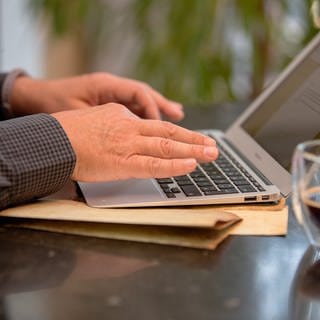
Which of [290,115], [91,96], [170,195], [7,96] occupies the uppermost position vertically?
[290,115]

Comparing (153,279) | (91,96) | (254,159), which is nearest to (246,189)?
(254,159)

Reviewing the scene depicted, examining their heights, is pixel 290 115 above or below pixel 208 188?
above

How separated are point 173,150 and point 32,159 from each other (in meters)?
0.18

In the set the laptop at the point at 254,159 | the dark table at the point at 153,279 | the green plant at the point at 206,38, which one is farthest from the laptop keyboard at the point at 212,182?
the green plant at the point at 206,38

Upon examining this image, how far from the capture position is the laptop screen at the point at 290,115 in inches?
39.9

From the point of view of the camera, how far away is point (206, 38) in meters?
2.28

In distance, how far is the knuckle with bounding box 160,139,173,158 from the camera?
91 centimetres

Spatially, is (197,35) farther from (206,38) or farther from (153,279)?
(153,279)

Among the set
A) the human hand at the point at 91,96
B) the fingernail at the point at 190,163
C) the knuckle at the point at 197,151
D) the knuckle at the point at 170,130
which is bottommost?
the human hand at the point at 91,96

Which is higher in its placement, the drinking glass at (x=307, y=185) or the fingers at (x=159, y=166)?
the drinking glass at (x=307, y=185)

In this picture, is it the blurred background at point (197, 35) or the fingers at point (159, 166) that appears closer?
the fingers at point (159, 166)

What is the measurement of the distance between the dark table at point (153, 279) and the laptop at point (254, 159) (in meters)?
0.09

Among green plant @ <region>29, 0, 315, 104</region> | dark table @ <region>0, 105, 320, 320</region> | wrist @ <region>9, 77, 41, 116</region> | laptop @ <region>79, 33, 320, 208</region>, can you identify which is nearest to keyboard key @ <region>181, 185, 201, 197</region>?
laptop @ <region>79, 33, 320, 208</region>

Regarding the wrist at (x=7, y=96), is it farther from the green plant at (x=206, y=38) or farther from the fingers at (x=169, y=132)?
the green plant at (x=206, y=38)
